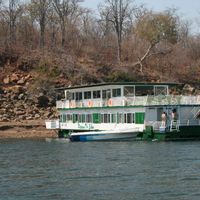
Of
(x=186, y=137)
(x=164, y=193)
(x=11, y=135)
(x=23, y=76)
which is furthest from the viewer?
(x=23, y=76)

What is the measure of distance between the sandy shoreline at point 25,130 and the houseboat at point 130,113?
2063 millimetres

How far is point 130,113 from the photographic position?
59281 mm

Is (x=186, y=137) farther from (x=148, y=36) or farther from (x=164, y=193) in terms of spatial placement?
(x=148, y=36)

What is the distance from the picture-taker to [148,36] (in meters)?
102

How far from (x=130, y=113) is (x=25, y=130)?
14.0 metres

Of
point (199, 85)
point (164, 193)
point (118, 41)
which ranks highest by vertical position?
point (118, 41)

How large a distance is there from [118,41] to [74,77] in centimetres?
1666

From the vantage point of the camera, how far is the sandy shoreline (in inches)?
2643

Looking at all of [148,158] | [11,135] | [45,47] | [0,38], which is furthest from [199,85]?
[148,158]

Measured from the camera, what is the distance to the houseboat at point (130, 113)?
5675 centimetres

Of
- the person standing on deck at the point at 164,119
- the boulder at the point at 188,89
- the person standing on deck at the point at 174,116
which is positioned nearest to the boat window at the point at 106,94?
the person standing on deck at the point at 164,119

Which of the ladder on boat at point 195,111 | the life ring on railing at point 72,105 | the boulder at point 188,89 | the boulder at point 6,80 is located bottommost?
the ladder on boat at point 195,111

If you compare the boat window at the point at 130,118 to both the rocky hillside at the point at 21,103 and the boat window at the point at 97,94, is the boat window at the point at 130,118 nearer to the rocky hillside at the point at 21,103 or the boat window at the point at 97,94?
the boat window at the point at 97,94

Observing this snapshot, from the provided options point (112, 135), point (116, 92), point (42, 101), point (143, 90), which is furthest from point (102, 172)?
point (42, 101)
